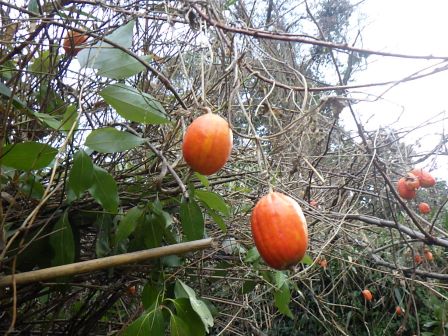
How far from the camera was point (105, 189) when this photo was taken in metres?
0.67

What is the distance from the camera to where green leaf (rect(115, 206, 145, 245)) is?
2.36ft

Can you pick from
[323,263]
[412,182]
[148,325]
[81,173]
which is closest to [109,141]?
[81,173]

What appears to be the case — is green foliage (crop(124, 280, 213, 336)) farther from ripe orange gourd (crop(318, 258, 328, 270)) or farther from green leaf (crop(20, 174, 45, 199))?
ripe orange gourd (crop(318, 258, 328, 270))

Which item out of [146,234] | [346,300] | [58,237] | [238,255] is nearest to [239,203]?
[238,255]

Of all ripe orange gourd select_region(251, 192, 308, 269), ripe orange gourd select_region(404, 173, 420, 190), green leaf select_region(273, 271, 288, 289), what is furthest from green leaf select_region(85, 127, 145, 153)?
ripe orange gourd select_region(404, 173, 420, 190)

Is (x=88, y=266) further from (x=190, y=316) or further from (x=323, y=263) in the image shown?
(x=323, y=263)

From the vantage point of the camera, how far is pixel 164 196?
860 mm

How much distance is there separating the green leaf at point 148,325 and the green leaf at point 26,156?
0.27m

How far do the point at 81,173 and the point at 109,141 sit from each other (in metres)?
0.06

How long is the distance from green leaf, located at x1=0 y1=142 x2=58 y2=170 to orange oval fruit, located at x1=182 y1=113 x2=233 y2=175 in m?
0.22

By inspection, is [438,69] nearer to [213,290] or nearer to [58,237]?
[58,237]

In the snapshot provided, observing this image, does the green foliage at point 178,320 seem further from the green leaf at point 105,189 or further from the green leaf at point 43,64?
the green leaf at point 43,64

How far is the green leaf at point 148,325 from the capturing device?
0.62 meters

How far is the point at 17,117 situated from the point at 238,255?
612mm
